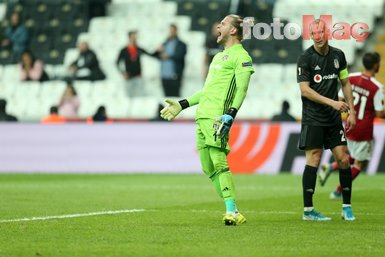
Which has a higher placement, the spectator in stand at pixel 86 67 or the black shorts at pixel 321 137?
the black shorts at pixel 321 137

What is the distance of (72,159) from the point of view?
21594 millimetres

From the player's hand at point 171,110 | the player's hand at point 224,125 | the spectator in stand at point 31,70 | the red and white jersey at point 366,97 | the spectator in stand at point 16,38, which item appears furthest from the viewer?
the spectator in stand at point 16,38

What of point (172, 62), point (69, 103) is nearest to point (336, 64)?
point (69, 103)

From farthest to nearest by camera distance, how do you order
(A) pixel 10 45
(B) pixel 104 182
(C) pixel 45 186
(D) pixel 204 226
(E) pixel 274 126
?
1. (A) pixel 10 45
2. (E) pixel 274 126
3. (B) pixel 104 182
4. (C) pixel 45 186
5. (D) pixel 204 226

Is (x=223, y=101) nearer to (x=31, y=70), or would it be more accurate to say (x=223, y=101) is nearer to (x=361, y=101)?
(x=361, y=101)

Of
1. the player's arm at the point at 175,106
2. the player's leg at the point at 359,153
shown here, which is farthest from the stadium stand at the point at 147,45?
the player's arm at the point at 175,106

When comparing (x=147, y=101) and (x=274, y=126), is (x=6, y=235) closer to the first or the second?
(x=274, y=126)

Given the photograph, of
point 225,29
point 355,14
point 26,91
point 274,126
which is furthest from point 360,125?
point 26,91

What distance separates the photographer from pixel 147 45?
28.5m

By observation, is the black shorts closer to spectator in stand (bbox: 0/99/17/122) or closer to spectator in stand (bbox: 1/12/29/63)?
spectator in stand (bbox: 0/99/17/122)

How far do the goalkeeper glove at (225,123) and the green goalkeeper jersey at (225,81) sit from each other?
0.18 meters

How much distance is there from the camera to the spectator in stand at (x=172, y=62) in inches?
1032

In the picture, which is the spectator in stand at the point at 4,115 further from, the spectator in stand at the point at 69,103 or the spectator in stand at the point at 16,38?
the spectator in stand at the point at 16,38

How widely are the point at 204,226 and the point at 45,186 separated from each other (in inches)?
292
